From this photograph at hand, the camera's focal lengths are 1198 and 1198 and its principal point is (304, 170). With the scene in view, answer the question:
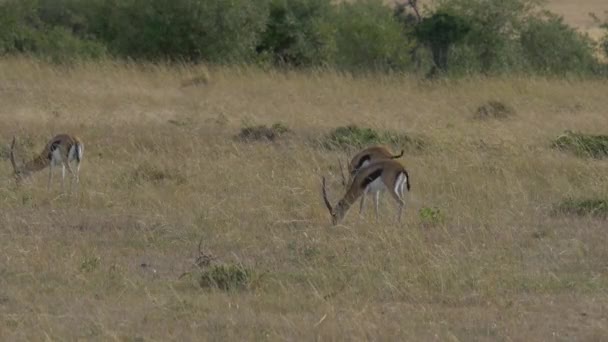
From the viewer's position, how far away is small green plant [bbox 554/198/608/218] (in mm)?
9992

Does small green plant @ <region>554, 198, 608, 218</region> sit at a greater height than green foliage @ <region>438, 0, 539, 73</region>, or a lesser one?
greater

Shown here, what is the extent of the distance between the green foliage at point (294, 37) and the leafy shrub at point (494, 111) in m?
7.11

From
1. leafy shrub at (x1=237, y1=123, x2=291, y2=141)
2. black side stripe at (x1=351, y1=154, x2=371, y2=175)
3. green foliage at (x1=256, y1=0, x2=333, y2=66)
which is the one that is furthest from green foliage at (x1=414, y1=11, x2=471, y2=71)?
black side stripe at (x1=351, y1=154, x2=371, y2=175)

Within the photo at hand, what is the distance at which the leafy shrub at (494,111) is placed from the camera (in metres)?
16.7

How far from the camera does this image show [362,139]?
14.1 m

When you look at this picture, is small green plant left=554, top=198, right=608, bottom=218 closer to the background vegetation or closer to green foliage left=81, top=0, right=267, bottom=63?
the background vegetation

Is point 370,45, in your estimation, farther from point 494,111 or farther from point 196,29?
point 494,111

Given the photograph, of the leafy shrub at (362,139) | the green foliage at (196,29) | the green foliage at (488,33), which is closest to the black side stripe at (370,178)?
the leafy shrub at (362,139)

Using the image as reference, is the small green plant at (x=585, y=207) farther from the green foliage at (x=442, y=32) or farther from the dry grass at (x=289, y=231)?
the green foliage at (x=442, y=32)

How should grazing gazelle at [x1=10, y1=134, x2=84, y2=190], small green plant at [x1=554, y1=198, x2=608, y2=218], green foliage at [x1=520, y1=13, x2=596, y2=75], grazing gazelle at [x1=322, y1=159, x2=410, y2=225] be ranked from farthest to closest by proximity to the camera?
green foliage at [x1=520, y1=13, x2=596, y2=75] → grazing gazelle at [x1=10, y1=134, x2=84, y2=190] → small green plant at [x1=554, y1=198, x2=608, y2=218] → grazing gazelle at [x1=322, y1=159, x2=410, y2=225]

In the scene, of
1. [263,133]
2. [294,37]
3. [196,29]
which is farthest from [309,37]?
[263,133]

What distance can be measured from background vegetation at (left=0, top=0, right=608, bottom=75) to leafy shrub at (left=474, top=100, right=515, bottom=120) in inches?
154

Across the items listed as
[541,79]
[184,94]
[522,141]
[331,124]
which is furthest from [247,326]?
[541,79]

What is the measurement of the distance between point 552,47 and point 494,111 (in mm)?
9599
